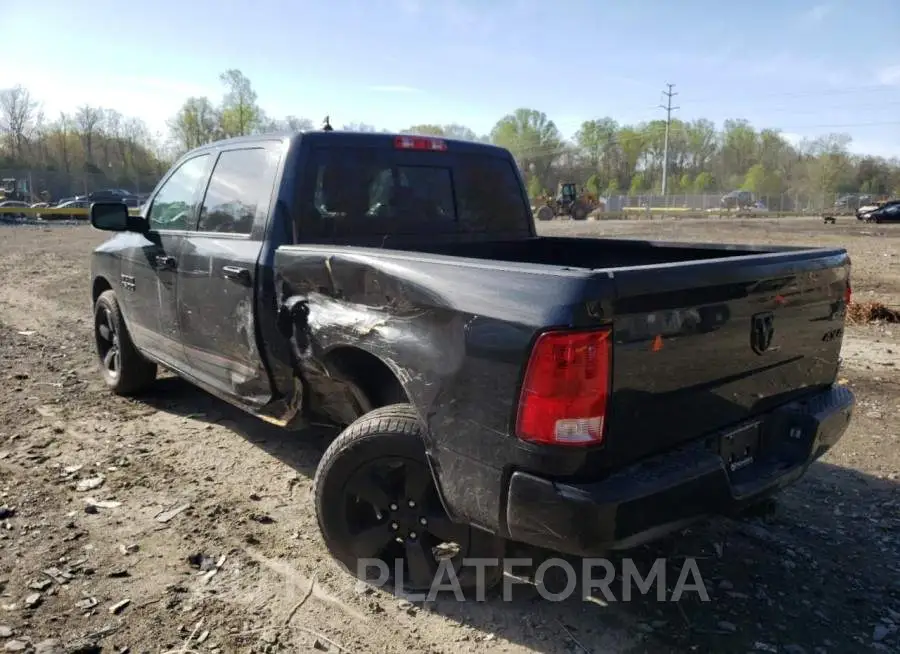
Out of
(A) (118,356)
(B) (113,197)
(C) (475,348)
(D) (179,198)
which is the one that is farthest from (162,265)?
(B) (113,197)

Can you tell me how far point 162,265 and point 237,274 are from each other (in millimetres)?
1171

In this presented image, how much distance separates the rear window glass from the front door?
1204mm

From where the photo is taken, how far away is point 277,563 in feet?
10.9

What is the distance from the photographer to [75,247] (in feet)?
69.9

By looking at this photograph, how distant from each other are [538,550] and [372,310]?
1.44 meters

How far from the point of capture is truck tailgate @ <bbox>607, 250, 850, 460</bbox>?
2.32 meters

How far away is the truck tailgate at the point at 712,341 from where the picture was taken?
2.32 meters

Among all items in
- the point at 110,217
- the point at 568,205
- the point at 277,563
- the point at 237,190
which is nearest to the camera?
the point at 277,563

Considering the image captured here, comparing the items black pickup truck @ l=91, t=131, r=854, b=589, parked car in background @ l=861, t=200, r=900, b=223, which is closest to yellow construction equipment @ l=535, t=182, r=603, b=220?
parked car in background @ l=861, t=200, r=900, b=223

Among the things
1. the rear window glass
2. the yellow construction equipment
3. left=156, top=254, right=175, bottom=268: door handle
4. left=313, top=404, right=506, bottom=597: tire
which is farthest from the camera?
the yellow construction equipment

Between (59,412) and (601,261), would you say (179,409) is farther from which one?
(601,261)

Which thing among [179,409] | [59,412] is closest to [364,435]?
[179,409]

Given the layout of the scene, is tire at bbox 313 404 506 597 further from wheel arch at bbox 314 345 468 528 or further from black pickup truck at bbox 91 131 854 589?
wheel arch at bbox 314 345 468 528

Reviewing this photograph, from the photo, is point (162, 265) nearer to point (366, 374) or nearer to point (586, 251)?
point (366, 374)
